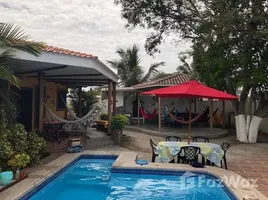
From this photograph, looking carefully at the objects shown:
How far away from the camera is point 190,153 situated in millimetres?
7125

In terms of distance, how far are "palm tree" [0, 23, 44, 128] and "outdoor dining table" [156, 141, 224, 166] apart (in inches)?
161

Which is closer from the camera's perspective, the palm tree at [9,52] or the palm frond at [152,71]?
the palm tree at [9,52]

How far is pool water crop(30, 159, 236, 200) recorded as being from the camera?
5.59 metres

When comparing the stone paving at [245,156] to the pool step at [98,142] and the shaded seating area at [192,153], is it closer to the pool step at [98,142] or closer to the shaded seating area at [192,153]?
the shaded seating area at [192,153]

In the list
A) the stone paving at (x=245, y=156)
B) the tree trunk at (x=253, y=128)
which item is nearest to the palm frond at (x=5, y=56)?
the stone paving at (x=245, y=156)

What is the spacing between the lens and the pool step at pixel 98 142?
33.9 feet

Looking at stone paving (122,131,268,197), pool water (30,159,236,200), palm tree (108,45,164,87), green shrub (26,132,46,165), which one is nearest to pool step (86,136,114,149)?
stone paving (122,131,268,197)

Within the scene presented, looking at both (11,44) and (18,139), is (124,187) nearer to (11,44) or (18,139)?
(18,139)

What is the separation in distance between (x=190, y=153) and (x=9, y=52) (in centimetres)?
513

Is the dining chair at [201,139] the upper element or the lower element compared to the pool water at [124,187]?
upper

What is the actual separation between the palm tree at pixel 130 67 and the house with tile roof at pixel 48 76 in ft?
35.4

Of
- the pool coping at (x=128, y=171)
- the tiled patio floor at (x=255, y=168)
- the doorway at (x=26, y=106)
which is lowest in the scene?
the tiled patio floor at (x=255, y=168)

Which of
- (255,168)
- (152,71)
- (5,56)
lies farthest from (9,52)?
(152,71)

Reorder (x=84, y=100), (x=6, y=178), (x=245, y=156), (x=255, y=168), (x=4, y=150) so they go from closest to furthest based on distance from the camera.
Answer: (x=6, y=178)
(x=4, y=150)
(x=255, y=168)
(x=245, y=156)
(x=84, y=100)
